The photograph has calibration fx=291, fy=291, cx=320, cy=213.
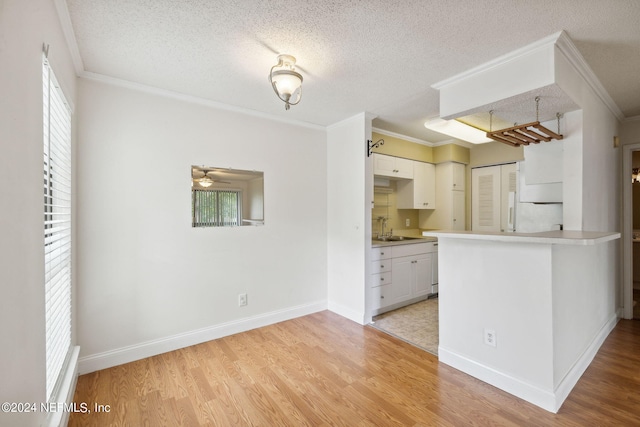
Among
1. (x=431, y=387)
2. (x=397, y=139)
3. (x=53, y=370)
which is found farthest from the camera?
(x=397, y=139)

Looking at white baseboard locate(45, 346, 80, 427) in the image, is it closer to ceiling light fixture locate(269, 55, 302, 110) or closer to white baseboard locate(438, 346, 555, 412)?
ceiling light fixture locate(269, 55, 302, 110)

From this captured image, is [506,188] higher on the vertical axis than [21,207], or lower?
higher

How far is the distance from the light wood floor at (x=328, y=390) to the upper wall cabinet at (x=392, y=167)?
2216mm

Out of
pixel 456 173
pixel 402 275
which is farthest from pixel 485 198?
pixel 402 275

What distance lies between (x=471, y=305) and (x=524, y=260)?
21.0 inches

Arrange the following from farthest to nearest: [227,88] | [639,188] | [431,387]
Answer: [639,188], [227,88], [431,387]

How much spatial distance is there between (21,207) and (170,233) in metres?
1.67

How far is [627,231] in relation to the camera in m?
A: 3.44

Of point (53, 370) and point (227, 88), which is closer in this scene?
point (53, 370)

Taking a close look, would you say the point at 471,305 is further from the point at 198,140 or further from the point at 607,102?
the point at 198,140

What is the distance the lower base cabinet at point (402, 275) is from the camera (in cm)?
355

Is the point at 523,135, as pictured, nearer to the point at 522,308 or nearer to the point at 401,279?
the point at 522,308

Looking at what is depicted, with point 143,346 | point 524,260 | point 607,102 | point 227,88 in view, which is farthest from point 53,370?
point 607,102

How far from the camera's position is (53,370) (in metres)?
1.61
